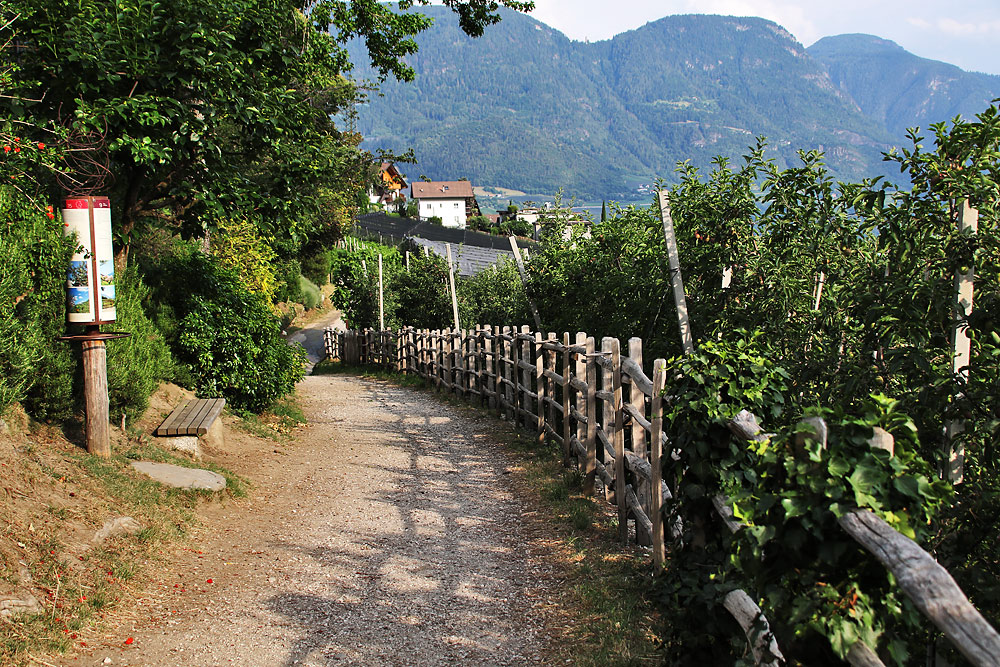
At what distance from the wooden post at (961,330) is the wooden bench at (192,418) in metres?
6.53

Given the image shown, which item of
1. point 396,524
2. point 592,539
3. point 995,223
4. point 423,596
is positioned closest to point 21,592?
point 423,596

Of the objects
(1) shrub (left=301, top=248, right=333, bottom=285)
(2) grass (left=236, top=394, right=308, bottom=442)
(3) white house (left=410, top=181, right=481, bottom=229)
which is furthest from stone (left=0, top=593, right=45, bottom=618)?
(3) white house (left=410, top=181, right=481, bottom=229)

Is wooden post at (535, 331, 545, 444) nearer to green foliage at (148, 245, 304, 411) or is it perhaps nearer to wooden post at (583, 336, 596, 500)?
wooden post at (583, 336, 596, 500)

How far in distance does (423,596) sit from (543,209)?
26.3 feet

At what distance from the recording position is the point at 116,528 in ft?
17.0

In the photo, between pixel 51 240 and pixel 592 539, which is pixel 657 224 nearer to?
pixel 592 539

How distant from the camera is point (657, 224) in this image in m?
6.63

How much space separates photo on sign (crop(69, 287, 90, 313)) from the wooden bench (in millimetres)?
1710

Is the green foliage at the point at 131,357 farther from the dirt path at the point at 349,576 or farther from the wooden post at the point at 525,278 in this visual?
the wooden post at the point at 525,278

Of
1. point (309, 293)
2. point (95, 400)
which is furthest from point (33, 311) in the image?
point (309, 293)

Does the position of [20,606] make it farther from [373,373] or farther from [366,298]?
[366,298]

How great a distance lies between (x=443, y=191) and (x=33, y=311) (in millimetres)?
115806

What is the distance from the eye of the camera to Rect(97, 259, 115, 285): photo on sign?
6410 mm

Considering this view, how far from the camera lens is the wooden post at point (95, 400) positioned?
628 cm
